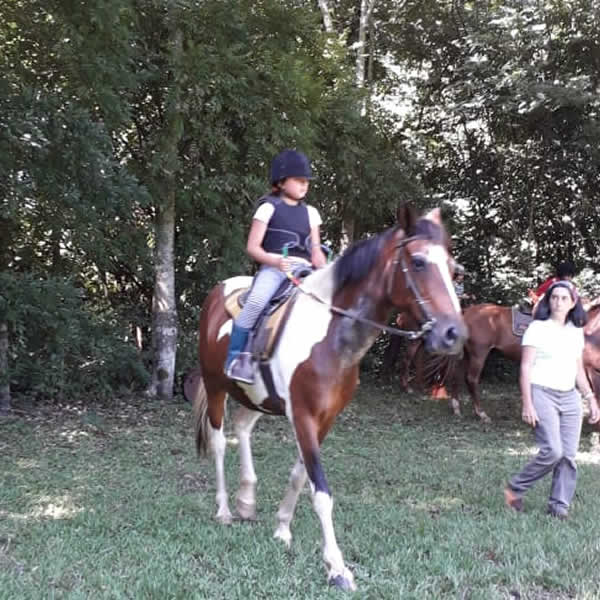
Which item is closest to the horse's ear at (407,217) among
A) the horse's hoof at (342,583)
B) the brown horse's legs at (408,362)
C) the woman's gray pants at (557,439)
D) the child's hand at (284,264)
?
the child's hand at (284,264)

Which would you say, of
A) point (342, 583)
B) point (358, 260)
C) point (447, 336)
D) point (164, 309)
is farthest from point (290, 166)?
point (164, 309)

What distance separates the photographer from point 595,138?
1134cm

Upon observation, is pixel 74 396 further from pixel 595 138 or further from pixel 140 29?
pixel 595 138

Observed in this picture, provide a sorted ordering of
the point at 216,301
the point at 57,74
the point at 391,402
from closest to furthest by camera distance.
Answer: the point at 216,301 < the point at 57,74 < the point at 391,402

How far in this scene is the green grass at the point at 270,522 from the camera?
11.1 ft

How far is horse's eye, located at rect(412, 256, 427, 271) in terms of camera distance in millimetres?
3215

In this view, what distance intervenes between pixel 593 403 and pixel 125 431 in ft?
17.0

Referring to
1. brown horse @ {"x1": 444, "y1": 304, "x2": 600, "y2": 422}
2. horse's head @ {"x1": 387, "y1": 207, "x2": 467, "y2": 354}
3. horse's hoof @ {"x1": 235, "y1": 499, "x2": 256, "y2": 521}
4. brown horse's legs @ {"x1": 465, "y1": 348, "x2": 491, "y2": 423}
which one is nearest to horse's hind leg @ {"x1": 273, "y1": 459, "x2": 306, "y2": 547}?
horse's hoof @ {"x1": 235, "y1": 499, "x2": 256, "y2": 521}

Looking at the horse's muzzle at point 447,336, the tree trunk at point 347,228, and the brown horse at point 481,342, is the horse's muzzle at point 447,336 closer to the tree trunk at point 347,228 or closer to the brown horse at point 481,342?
the brown horse at point 481,342

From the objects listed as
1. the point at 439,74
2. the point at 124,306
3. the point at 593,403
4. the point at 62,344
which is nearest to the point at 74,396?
the point at 62,344

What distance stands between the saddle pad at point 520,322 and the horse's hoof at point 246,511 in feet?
21.2

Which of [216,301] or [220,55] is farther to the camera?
[220,55]

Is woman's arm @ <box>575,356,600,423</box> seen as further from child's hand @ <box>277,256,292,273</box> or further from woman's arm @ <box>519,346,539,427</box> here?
child's hand @ <box>277,256,292,273</box>

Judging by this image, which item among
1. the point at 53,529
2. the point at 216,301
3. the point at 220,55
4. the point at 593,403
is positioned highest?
the point at 220,55
